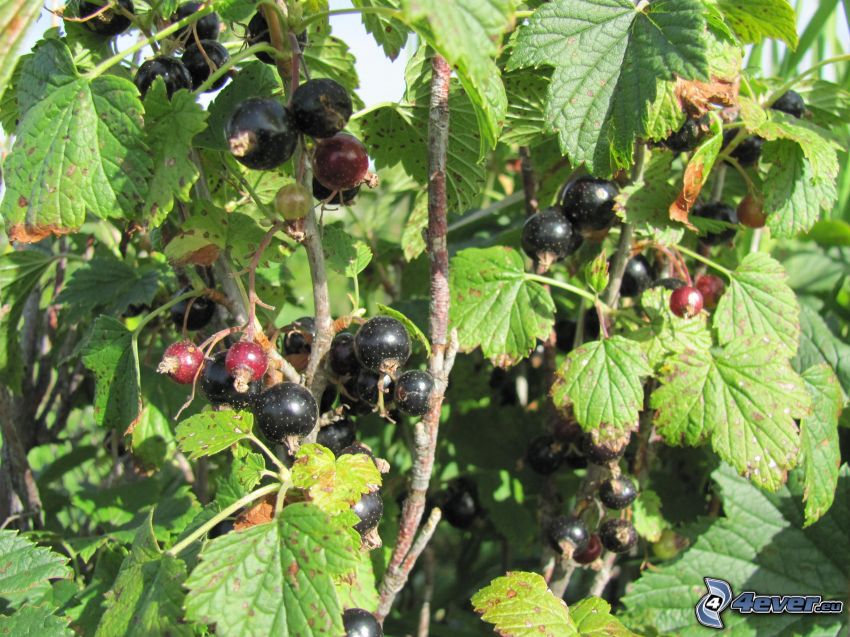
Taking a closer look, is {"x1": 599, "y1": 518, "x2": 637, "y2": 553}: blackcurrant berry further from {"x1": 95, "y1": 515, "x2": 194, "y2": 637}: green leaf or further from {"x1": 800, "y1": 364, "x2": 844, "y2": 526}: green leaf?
{"x1": 95, "y1": 515, "x2": 194, "y2": 637}: green leaf

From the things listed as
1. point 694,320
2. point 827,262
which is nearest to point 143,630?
point 694,320

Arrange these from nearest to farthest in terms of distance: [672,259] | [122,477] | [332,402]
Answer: [332,402] → [672,259] → [122,477]

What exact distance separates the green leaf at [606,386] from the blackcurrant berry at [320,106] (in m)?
0.60

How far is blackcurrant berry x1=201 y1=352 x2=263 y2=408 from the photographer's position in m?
1.03

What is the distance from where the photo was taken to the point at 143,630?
869mm

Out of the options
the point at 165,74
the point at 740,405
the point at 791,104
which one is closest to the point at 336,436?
the point at 165,74

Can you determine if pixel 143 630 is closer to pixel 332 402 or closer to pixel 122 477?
pixel 332 402

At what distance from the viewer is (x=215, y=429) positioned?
96 centimetres

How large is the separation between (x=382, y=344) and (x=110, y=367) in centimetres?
50

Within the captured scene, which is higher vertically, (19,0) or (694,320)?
(19,0)

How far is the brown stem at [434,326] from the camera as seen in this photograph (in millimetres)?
1084

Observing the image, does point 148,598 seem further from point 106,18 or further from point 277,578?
point 106,18

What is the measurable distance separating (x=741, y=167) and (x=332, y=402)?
3.13ft

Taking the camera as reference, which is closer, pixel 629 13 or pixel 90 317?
pixel 629 13
